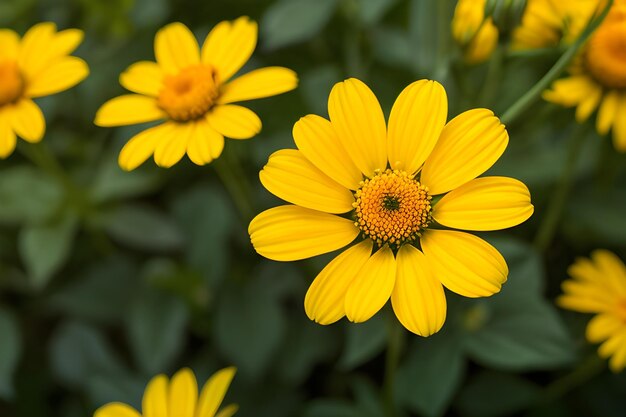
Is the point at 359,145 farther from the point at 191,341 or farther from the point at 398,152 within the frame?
the point at 191,341

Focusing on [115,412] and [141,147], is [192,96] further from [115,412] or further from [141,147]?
[115,412]

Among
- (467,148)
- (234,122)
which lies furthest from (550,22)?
(234,122)

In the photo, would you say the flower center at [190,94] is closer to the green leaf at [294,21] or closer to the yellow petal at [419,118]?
the yellow petal at [419,118]

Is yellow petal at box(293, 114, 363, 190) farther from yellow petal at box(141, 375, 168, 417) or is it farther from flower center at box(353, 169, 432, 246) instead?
yellow petal at box(141, 375, 168, 417)

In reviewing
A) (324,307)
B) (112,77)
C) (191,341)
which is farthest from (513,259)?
(112,77)

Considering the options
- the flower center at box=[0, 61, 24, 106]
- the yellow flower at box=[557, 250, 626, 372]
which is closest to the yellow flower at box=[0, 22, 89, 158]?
the flower center at box=[0, 61, 24, 106]

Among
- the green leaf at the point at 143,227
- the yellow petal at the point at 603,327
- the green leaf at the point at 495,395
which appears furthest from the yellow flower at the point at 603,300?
the green leaf at the point at 143,227
